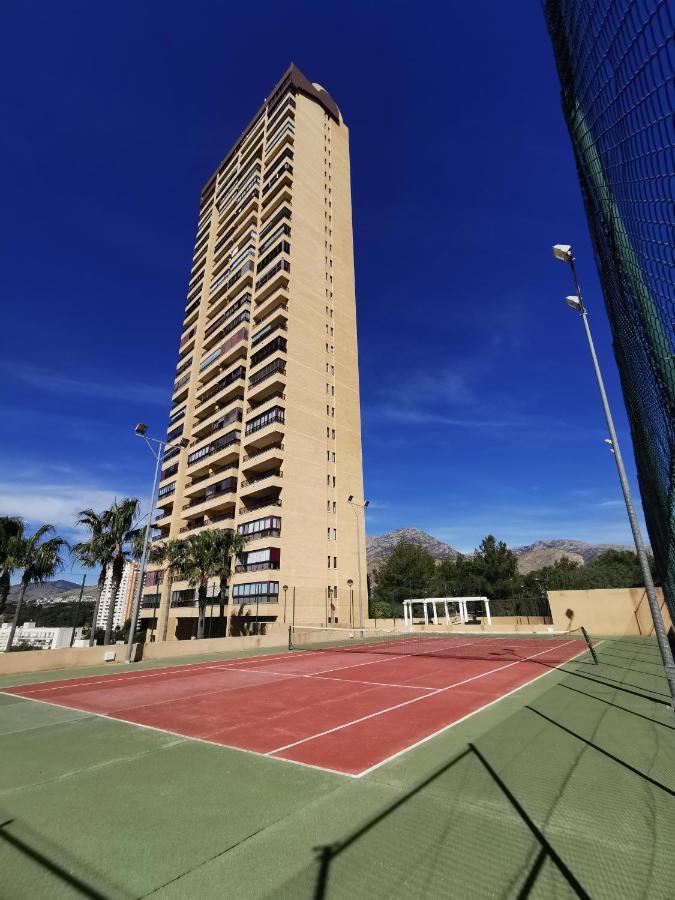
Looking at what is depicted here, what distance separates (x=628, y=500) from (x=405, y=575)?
75.7 meters

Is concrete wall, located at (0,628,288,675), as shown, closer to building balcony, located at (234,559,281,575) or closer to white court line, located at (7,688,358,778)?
white court line, located at (7,688,358,778)

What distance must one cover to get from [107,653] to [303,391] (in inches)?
1386

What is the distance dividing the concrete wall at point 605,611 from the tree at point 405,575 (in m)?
39.2

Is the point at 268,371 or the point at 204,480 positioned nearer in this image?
the point at 268,371

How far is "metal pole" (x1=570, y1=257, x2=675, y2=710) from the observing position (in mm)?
9027

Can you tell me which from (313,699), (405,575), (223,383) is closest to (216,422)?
(223,383)

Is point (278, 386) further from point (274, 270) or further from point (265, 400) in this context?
point (274, 270)

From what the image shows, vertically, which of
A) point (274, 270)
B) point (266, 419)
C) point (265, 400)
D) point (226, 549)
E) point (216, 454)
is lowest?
point (226, 549)

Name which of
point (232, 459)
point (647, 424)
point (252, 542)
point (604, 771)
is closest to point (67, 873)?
point (604, 771)

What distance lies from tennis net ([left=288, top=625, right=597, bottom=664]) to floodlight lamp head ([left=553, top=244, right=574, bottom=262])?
21.2m

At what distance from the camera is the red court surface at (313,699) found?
848cm

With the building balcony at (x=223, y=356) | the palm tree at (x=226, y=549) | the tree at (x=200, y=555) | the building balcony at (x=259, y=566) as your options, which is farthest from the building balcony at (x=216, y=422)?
the tree at (x=200, y=555)

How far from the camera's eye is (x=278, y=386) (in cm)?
5156

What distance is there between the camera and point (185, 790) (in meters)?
6.21
